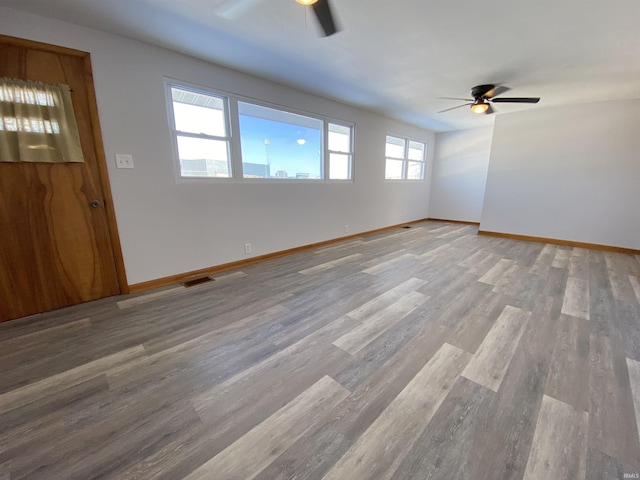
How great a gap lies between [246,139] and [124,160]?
145 cm

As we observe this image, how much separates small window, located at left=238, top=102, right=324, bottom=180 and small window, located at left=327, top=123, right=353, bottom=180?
0.83 ft

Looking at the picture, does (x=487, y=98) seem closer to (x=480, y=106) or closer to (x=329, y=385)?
(x=480, y=106)

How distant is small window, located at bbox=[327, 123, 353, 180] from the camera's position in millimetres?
4602

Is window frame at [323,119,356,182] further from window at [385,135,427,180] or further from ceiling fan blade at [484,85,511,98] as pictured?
ceiling fan blade at [484,85,511,98]

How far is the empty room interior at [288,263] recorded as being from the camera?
1.23m

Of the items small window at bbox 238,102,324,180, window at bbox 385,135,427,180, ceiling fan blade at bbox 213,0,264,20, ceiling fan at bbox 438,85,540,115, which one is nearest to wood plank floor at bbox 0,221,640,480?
small window at bbox 238,102,324,180

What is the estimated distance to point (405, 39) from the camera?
247cm

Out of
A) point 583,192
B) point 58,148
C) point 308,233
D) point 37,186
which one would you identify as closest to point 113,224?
point 37,186

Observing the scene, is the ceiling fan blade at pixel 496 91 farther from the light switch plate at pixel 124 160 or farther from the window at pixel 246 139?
the light switch plate at pixel 124 160

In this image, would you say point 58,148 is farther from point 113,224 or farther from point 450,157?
point 450,157

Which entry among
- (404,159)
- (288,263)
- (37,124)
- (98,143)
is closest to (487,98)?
(404,159)

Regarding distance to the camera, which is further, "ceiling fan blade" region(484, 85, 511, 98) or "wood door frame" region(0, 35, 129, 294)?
"ceiling fan blade" region(484, 85, 511, 98)

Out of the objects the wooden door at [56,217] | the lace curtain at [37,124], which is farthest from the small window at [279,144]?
the lace curtain at [37,124]

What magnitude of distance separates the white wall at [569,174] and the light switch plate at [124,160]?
6516 millimetres
